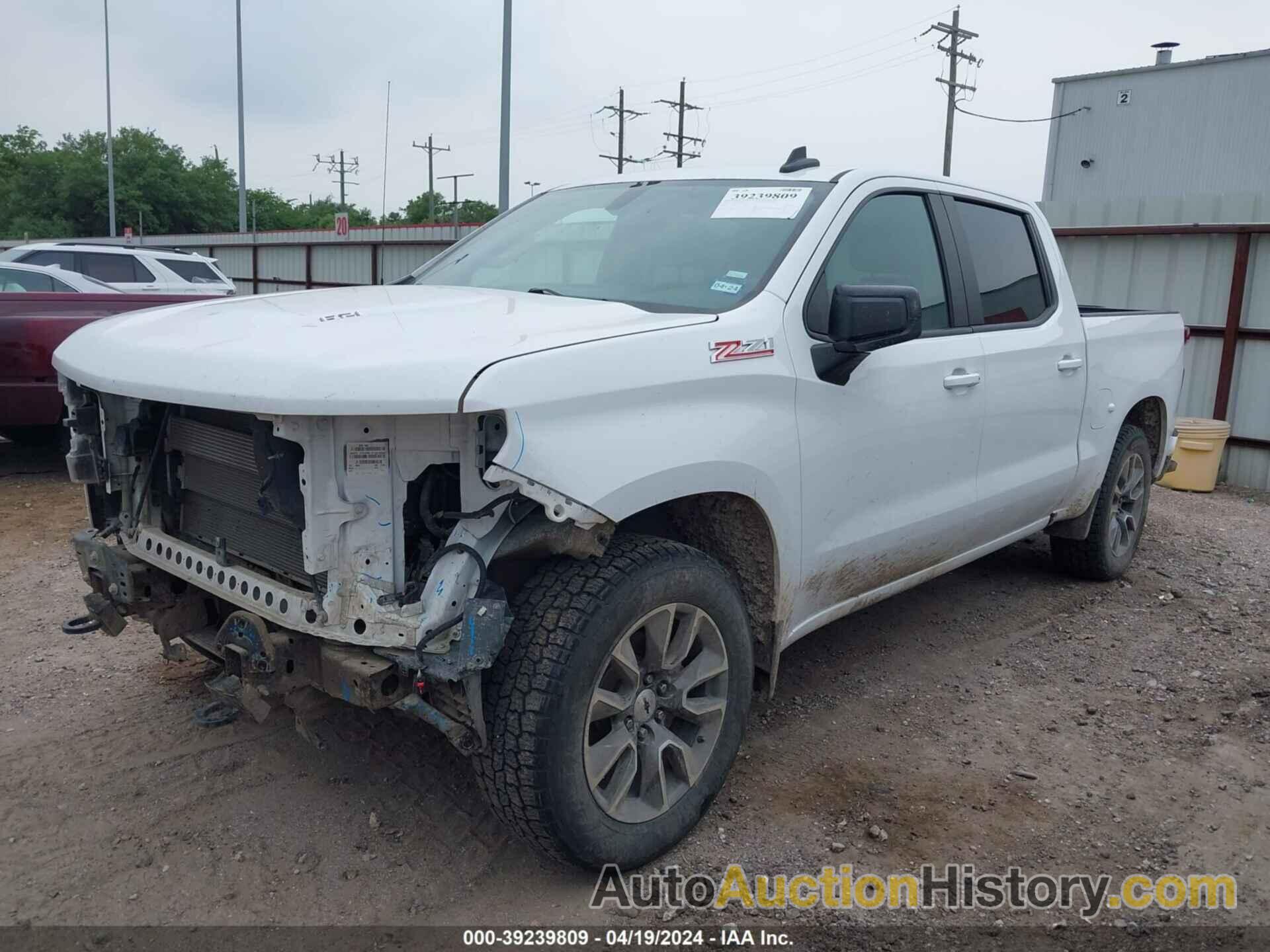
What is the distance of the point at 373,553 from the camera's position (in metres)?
2.60

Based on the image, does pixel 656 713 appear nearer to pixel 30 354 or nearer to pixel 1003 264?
pixel 1003 264

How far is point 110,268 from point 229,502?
13.6 meters

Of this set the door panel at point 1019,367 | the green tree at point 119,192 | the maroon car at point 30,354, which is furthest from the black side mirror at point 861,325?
the green tree at point 119,192

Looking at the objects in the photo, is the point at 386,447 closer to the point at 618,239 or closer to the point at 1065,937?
the point at 618,239

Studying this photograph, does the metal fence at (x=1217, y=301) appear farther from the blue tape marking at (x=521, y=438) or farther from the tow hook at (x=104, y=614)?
the tow hook at (x=104, y=614)

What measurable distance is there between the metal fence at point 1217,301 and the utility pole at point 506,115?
286 inches

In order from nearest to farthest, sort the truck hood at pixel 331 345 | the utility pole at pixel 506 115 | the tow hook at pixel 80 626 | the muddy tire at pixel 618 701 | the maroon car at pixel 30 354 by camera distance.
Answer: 1. the truck hood at pixel 331 345
2. the muddy tire at pixel 618 701
3. the tow hook at pixel 80 626
4. the maroon car at pixel 30 354
5. the utility pole at pixel 506 115

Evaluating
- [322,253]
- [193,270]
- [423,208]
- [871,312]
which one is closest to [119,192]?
[423,208]

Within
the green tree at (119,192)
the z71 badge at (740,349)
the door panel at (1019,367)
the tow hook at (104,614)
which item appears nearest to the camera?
the z71 badge at (740,349)

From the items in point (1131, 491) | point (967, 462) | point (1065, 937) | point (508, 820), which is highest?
point (967, 462)

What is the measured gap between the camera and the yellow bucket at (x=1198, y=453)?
8703 mm

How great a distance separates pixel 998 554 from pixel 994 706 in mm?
2338

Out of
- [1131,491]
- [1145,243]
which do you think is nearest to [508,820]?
[1131,491]

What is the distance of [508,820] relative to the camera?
9.02 feet
